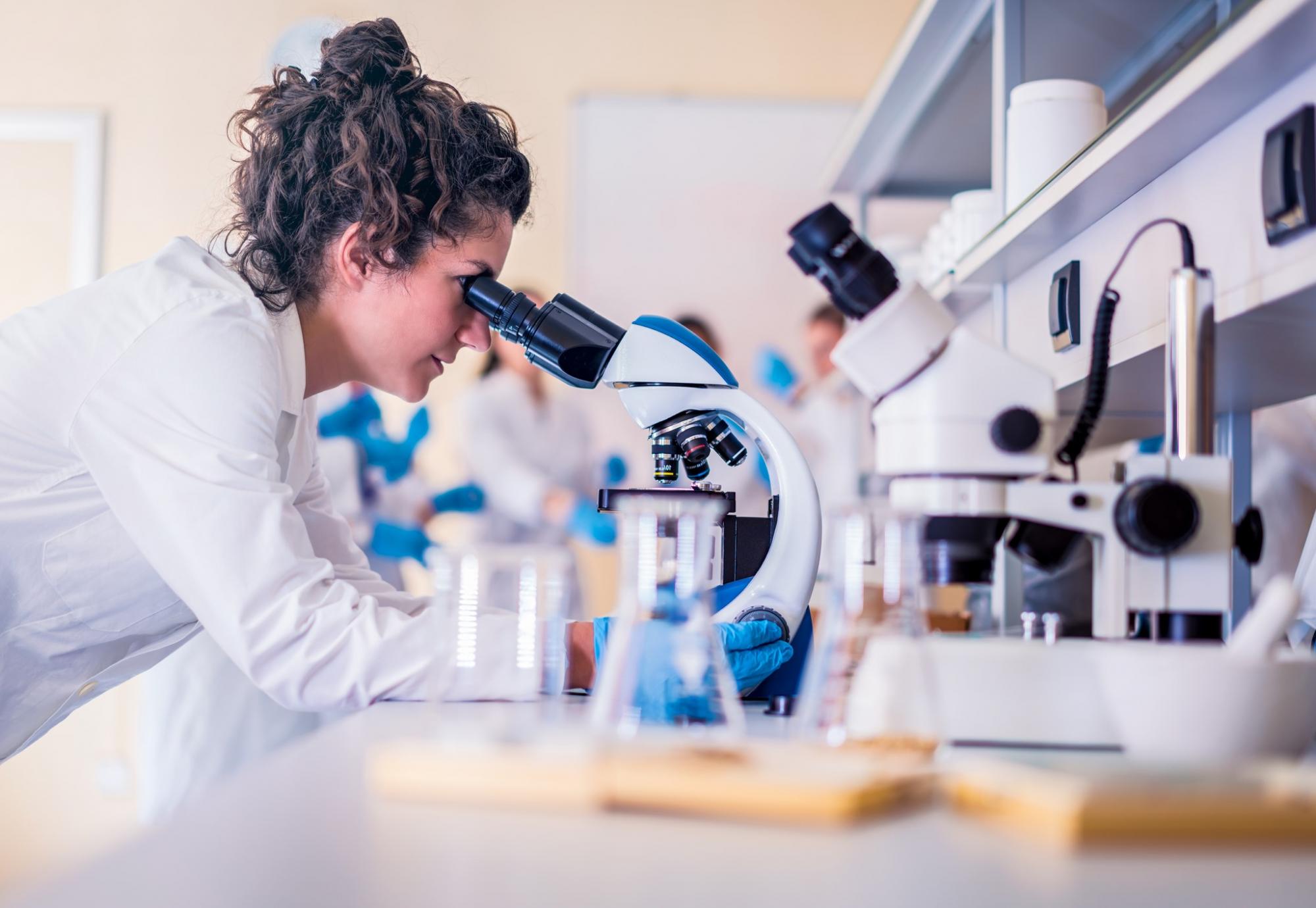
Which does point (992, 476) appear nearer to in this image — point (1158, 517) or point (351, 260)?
point (1158, 517)

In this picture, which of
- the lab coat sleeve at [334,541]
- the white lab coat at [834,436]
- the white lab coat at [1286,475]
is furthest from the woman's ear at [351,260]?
the white lab coat at [834,436]

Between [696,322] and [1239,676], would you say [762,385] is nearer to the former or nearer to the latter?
[696,322]

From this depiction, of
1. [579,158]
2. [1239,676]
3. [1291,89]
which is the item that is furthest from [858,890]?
[579,158]

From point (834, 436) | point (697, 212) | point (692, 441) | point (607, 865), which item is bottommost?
point (607, 865)

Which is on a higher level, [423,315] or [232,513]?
[423,315]

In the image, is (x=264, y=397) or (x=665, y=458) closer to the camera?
(x=264, y=397)

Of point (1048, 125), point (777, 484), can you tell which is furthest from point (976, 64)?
point (777, 484)

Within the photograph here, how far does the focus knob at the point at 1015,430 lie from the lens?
0.78 metres

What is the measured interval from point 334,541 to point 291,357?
29 cm

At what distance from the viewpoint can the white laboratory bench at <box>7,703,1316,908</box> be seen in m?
0.40

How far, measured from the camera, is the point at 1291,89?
919mm

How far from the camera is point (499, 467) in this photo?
12.9 feet

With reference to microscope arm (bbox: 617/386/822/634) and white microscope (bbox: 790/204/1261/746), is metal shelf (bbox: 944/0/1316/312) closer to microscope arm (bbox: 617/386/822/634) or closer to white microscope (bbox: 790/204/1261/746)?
white microscope (bbox: 790/204/1261/746)

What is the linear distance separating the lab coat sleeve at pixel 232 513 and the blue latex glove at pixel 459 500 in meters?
2.49
